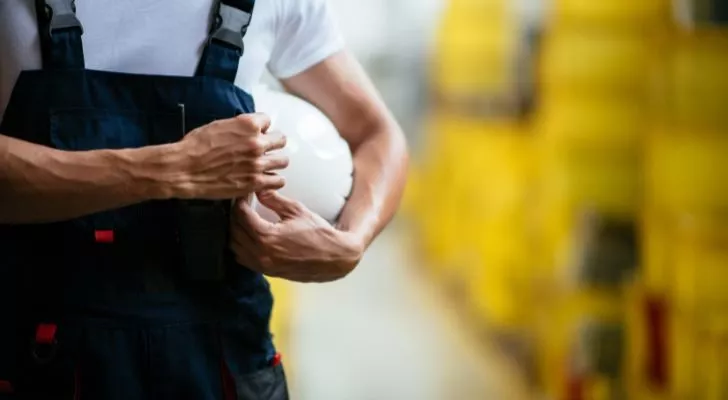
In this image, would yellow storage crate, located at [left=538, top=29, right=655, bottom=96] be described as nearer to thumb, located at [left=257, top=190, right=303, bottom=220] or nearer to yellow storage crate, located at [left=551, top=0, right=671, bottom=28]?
yellow storage crate, located at [left=551, top=0, right=671, bottom=28]

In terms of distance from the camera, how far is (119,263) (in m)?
1.79

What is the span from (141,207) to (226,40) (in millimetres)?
292

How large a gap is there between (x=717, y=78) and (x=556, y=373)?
2.01 meters

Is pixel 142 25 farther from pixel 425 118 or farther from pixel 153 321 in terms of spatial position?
pixel 425 118

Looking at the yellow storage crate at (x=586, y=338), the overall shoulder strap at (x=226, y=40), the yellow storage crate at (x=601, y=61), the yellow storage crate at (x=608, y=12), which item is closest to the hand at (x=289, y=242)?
the overall shoulder strap at (x=226, y=40)

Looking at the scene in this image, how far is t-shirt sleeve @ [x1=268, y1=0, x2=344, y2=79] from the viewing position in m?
1.93

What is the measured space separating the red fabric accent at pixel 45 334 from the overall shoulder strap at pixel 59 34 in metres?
0.40

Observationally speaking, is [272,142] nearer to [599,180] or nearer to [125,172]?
[125,172]

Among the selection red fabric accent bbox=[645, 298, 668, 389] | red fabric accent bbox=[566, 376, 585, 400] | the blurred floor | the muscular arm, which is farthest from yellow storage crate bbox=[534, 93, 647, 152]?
the muscular arm

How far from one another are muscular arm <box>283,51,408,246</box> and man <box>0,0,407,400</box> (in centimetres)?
12

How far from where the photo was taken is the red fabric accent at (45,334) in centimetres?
175

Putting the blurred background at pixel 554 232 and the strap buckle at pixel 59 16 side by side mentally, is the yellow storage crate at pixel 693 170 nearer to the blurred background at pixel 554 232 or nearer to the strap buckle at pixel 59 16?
the blurred background at pixel 554 232

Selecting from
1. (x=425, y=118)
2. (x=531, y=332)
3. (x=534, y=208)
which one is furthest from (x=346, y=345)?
(x=425, y=118)

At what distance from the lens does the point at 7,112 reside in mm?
1729
